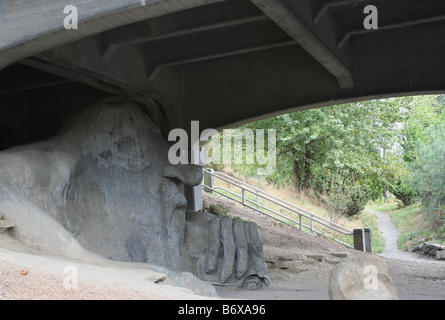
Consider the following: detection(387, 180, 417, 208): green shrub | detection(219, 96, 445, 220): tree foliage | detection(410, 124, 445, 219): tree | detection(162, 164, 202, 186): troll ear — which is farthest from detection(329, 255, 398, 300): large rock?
detection(387, 180, 417, 208): green shrub

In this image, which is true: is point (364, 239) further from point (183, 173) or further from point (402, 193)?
point (402, 193)

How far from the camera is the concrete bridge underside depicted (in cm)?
959

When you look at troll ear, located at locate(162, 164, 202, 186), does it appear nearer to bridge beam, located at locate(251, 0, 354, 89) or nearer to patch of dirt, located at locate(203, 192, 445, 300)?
patch of dirt, located at locate(203, 192, 445, 300)

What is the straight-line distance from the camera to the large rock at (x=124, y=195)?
10.5 meters

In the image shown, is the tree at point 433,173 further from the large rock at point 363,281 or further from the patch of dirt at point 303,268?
the large rock at point 363,281

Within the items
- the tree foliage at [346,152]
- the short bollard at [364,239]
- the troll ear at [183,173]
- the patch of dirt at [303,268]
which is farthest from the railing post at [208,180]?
the troll ear at [183,173]

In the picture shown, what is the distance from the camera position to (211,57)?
1449cm

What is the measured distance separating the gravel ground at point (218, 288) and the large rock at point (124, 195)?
3.91ft

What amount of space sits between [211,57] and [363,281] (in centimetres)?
947

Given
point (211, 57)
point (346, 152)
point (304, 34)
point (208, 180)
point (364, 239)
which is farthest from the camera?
point (346, 152)

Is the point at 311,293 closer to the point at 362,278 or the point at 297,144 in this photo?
the point at 362,278

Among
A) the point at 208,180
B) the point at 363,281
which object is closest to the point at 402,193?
the point at 208,180

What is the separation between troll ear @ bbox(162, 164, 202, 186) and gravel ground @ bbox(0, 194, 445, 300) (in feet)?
8.80
